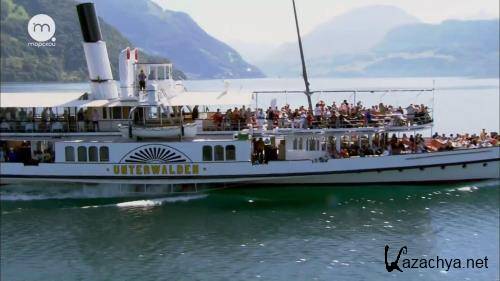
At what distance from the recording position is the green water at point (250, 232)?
18.8 meters

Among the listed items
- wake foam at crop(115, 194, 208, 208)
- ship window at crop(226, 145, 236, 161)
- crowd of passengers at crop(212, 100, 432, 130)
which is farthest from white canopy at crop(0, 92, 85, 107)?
ship window at crop(226, 145, 236, 161)

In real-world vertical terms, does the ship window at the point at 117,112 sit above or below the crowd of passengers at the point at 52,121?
above

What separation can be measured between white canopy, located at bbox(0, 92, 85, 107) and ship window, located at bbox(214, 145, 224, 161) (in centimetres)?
698

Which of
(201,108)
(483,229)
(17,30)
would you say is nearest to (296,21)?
(201,108)

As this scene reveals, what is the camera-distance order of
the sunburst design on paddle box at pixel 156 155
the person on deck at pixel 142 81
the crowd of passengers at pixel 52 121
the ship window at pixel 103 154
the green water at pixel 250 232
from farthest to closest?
the crowd of passengers at pixel 52 121 < the person on deck at pixel 142 81 < the ship window at pixel 103 154 < the sunburst design on paddle box at pixel 156 155 < the green water at pixel 250 232

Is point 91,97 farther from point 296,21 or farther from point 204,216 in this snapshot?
point 296,21

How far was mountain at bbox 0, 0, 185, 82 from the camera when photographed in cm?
14125

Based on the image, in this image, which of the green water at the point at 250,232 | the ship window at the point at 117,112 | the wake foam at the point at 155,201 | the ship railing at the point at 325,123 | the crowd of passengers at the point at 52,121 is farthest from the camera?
the ship window at the point at 117,112

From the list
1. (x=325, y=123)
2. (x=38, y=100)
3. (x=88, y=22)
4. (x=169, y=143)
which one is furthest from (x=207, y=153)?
(x=88, y=22)

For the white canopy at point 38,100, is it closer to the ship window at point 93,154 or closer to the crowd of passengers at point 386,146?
the ship window at point 93,154

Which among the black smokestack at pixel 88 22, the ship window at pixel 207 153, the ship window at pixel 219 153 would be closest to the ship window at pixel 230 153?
the ship window at pixel 219 153

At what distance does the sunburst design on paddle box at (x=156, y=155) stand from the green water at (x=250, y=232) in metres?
1.78

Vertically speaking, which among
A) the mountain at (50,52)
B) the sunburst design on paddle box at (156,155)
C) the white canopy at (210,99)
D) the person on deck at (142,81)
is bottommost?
the sunburst design on paddle box at (156,155)

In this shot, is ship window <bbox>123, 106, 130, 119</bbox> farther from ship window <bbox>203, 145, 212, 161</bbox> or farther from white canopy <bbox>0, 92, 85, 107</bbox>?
ship window <bbox>203, 145, 212, 161</bbox>
